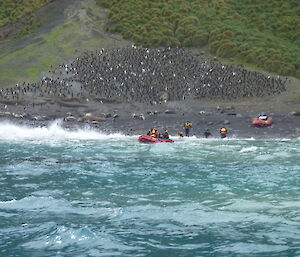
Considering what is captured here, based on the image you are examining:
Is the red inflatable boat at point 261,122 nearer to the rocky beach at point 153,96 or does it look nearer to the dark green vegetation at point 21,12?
the rocky beach at point 153,96

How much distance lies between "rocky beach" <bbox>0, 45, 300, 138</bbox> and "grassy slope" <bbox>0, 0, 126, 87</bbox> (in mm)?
2752

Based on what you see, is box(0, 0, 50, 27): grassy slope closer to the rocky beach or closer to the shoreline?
the rocky beach

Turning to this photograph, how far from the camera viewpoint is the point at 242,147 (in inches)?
1837

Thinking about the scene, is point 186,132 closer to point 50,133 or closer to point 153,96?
point 153,96

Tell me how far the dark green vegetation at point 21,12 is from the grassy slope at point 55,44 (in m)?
3.45

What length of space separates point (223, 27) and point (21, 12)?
44.7m

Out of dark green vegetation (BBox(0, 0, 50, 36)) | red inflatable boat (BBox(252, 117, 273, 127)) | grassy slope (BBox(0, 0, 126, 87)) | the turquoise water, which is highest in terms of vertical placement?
dark green vegetation (BBox(0, 0, 50, 36))

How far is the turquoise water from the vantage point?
17.5m

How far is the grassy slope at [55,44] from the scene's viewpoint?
78.8 m

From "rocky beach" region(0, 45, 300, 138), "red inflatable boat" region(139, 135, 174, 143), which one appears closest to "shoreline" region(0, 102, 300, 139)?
"rocky beach" region(0, 45, 300, 138)

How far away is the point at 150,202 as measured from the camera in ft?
77.7

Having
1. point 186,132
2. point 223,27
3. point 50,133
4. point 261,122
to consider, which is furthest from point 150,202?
point 223,27

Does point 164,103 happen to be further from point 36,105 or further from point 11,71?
point 11,71

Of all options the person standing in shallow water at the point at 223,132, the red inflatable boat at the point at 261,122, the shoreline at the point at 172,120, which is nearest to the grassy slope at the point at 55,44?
the shoreline at the point at 172,120
